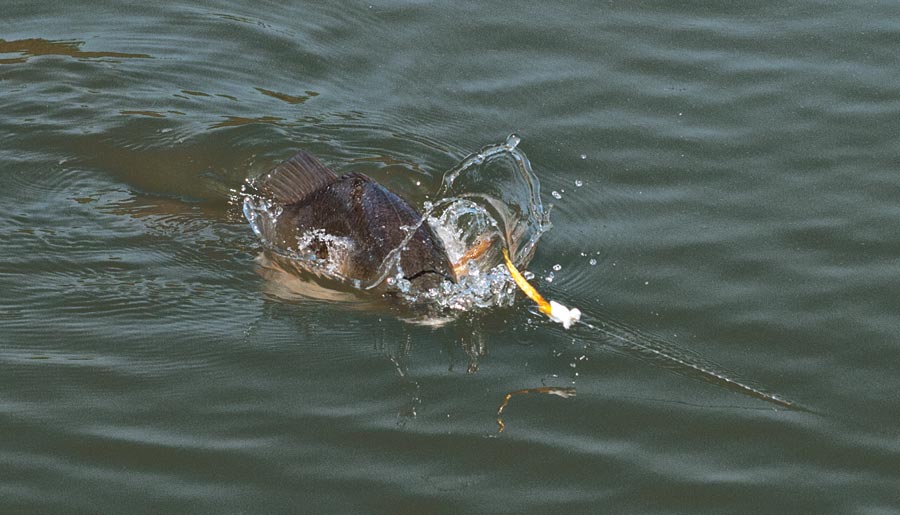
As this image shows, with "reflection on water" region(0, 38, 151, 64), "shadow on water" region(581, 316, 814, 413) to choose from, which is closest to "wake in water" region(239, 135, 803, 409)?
"shadow on water" region(581, 316, 814, 413)

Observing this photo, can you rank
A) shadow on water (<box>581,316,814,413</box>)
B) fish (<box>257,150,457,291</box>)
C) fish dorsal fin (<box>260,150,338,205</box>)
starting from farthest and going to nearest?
fish dorsal fin (<box>260,150,338,205</box>), fish (<box>257,150,457,291</box>), shadow on water (<box>581,316,814,413</box>)

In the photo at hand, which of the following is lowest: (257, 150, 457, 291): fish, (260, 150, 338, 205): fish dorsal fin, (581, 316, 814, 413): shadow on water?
(581, 316, 814, 413): shadow on water

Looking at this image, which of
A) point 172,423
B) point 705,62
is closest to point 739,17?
point 705,62

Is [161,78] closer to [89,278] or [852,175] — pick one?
[89,278]

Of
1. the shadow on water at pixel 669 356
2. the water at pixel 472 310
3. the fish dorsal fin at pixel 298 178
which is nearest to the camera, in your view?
the water at pixel 472 310

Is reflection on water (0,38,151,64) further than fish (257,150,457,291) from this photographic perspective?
Yes

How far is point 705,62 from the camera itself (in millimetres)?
8125

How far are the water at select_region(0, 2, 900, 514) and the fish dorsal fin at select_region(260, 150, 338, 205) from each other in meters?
0.30

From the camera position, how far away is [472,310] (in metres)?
5.76

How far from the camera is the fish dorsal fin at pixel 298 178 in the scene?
21.5 ft

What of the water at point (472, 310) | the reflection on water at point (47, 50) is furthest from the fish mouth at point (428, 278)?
the reflection on water at point (47, 50)

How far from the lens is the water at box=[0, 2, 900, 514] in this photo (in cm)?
479

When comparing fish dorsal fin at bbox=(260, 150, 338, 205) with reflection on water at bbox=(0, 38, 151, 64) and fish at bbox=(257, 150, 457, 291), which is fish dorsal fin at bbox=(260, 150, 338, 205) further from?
reflection on water at bbox=(0, 38, 151, 64)

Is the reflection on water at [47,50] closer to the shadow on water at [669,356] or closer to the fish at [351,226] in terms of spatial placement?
the fish at [351,226]
